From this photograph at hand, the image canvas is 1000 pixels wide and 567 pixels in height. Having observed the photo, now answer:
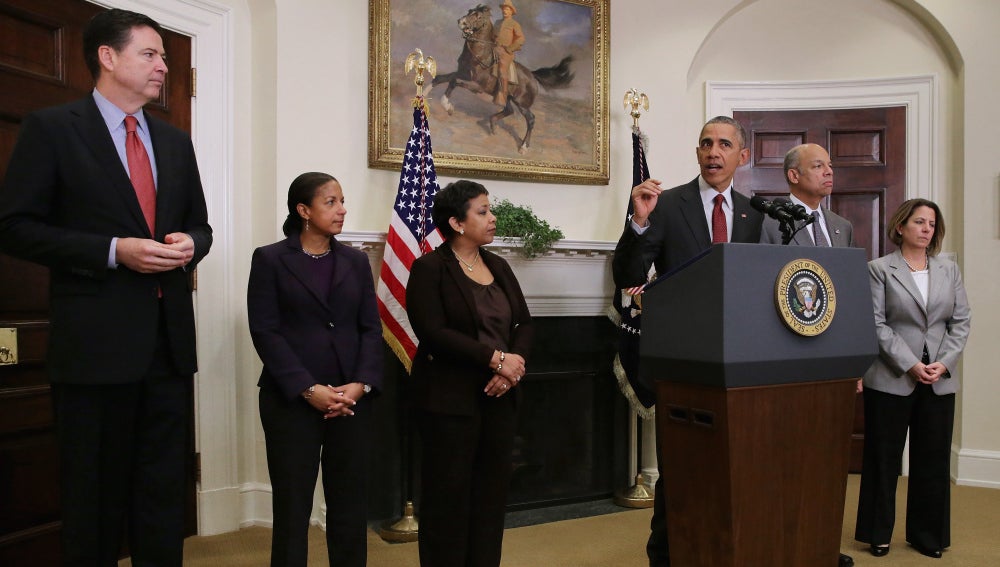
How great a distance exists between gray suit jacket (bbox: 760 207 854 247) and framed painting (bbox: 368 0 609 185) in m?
1.52

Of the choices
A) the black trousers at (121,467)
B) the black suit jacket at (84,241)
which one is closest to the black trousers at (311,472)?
the black trousers at (121,467)

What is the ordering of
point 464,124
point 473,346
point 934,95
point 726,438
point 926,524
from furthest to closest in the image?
point 934,95 → point 464,124 → point 926,524 → point 473,346 → point 726,438

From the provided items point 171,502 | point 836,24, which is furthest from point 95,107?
point 836,24

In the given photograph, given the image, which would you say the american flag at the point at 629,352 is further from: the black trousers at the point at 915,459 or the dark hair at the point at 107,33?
the dark hair at the point at 107,33

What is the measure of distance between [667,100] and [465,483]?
10.1 ft

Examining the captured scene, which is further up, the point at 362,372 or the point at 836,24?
the point at 836,24

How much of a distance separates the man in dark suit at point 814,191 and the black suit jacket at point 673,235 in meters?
0.39

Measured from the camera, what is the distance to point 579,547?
11.5 feet

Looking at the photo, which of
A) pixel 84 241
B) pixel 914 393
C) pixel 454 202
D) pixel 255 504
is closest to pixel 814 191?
pixel 914 393

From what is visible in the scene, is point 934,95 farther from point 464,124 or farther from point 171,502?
point 171,502

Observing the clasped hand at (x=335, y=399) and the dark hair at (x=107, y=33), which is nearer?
the dark hair at (x=107, y=33)

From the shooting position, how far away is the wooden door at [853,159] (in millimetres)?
5098

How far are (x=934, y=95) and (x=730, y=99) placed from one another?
4.33 ft

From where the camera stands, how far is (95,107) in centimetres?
201
